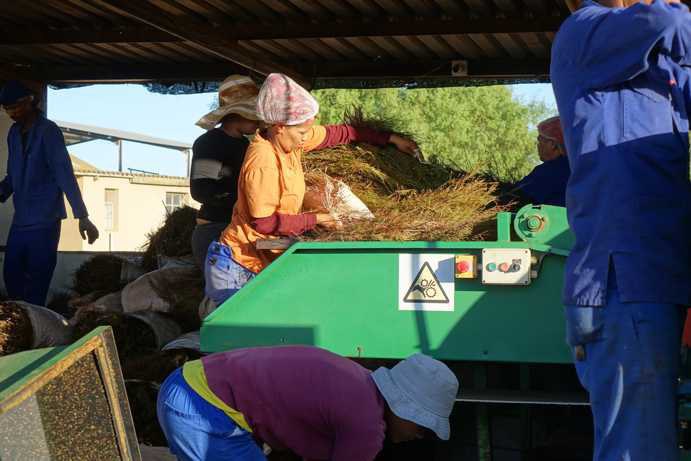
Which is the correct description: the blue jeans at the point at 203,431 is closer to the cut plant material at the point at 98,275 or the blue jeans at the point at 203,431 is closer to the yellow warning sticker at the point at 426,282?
the yellow warning sticker at the point at 426,282

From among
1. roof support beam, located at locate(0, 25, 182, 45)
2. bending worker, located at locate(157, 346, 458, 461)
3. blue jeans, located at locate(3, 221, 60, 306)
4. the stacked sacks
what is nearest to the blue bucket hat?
bending worker, located at locate(157, 346, 458, 461)

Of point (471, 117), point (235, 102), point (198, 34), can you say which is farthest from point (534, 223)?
point (471, 117)

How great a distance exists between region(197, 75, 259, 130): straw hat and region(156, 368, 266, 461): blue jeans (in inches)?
101

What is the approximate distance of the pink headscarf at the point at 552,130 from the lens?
5785 mm

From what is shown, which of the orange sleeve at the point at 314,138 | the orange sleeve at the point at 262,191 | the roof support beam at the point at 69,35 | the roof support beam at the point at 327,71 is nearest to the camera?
the orange sleeve at the point at 262,191

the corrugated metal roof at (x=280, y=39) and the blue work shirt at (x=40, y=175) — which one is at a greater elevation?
the corrugated metal roof at (x=280, y=39)

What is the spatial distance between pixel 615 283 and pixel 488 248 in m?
1.43

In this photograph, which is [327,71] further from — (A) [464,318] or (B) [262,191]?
(A) [464,318]

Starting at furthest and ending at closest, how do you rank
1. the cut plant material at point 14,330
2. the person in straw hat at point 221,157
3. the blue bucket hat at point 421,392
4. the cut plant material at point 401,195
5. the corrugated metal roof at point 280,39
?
the corrugated metal roof at point 280,39 < the cut plant material at point 14,330 < the person in straw hat at point 221,157 < the cut plant material at point 401,195 < the blue bucket hat at point 421,392

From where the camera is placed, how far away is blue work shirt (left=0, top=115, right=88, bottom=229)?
7.77 m

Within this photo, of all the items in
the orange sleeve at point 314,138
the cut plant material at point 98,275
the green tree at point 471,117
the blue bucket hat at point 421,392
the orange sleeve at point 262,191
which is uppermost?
the green tree at point 471,117

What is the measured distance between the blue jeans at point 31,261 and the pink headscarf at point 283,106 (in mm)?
3552

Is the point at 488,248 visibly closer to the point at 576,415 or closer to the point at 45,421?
the point at 576,415

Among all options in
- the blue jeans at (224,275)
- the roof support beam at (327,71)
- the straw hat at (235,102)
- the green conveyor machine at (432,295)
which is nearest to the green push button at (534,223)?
the green conveyor machine at (432,295)
